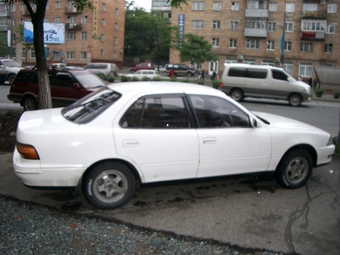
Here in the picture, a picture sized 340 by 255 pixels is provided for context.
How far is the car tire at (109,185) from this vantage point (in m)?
4.57

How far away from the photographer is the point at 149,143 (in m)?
4.71

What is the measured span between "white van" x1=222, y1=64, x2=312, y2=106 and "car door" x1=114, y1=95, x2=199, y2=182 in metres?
16.6

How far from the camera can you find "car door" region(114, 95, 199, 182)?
4648mm

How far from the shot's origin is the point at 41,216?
4480 millimetres

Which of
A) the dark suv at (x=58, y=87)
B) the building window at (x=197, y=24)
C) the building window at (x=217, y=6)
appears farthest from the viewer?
the building window at (x=197, y=24)

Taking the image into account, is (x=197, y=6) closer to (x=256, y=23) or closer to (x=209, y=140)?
(x=256, y=23)

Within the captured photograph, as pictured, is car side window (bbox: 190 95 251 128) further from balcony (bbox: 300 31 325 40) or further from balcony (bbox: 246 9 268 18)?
balcony (bbox: 300 31 325 40)

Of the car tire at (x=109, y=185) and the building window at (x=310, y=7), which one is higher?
the building window at (x=310, y=7)

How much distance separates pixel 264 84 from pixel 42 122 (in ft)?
57.4

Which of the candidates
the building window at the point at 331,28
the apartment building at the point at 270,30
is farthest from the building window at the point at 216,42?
the building window at the point at 331,28

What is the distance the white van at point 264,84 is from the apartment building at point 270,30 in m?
33.9

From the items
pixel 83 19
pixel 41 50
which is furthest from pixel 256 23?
pixel 41 50

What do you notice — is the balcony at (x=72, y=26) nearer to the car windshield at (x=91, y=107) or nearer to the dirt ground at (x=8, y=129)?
the dirt ground at (x=8, y=129)

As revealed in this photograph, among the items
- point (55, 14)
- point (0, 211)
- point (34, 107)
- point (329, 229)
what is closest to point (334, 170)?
point (329, 229)
